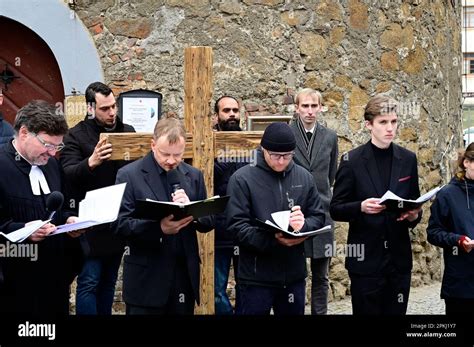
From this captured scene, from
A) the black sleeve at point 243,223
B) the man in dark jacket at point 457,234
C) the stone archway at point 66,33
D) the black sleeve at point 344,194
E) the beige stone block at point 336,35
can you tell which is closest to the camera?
the black sleeve at point 243,223

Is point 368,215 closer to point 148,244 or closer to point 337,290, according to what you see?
point 148,244

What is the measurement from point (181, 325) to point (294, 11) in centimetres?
400

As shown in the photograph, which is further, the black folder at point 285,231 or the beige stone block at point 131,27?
the beige stone block at point 131,27

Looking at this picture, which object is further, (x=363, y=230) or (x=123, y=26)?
(x=123, y=26)

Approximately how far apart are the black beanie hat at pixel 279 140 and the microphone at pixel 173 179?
0.57 m

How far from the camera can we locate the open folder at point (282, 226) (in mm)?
5219

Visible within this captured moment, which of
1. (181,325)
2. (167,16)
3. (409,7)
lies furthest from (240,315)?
(409,7)

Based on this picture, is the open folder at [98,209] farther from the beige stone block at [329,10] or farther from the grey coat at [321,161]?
the beige stone block at [329,10]

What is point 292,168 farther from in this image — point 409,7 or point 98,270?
point 409,7

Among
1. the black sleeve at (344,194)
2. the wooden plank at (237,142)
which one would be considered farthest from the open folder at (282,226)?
the wooden plank at (237,142)

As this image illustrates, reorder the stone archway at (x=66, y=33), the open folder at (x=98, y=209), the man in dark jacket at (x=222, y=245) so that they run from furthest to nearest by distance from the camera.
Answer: the stone archway at (x=66, y=33) < the man in dark jacket at (x=222, y=245) < the open folder at (x=98, y=209)

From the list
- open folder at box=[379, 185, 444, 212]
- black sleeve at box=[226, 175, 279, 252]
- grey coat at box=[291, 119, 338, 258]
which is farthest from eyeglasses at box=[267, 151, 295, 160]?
grey coat at box=[291, 119, 338, 258]

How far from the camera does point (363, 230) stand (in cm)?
584

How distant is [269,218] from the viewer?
5535mm
